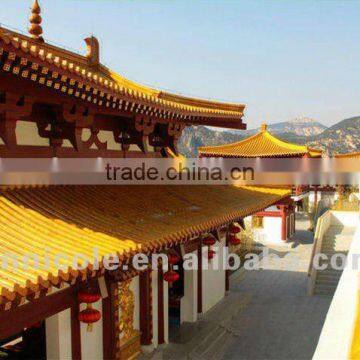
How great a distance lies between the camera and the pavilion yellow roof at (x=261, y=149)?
2483 cm

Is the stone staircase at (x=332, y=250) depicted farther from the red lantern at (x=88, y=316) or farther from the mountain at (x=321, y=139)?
the mountain at (x=321, y=139)

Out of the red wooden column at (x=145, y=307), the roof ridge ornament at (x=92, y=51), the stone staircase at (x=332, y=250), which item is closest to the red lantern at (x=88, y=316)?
the red wooden column at (x=145, y=307)

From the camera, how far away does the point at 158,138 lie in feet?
31.5

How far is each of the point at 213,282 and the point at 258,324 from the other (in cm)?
176

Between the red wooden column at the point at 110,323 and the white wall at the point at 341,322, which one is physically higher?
the white wall at the point at 341,322

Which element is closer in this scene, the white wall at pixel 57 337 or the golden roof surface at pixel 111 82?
Result: the golden roof surface at pixel 111 82

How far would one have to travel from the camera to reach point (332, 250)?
63.1 ft

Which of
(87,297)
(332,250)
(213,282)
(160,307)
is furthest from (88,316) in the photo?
(332,250)

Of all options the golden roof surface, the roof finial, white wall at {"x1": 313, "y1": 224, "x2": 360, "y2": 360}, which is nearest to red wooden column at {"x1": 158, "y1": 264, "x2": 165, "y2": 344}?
the golden roof surface

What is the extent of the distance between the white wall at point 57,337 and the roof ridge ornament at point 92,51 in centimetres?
566

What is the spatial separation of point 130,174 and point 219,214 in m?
2.02

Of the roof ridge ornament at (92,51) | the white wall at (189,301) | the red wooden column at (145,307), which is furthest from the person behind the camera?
the white wall at (189,301)

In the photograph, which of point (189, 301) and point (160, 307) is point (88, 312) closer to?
point (160, 307)

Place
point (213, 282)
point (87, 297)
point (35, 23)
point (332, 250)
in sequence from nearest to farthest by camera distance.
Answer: point (87, 297)
point (35, 23)
point (213, 282)
point (332, 250)
